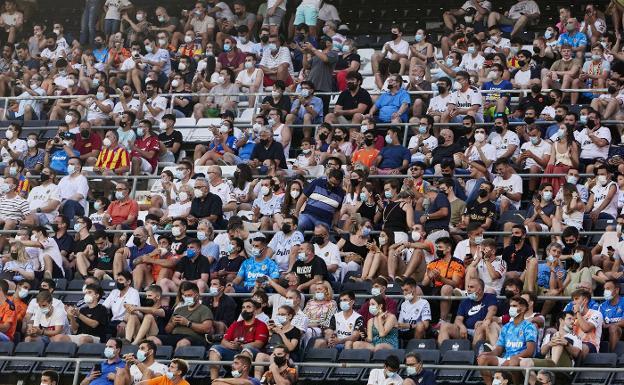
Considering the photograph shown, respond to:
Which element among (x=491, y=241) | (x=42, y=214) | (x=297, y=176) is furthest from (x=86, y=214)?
(x=491, y=241)

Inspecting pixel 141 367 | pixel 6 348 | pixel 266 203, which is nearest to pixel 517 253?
pixel 266 203

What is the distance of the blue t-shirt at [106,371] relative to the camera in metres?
17.7

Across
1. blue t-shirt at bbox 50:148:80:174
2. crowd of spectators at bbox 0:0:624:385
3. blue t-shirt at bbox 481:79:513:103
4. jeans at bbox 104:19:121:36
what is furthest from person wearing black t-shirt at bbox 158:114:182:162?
jeans at bbox 104:19:121:36

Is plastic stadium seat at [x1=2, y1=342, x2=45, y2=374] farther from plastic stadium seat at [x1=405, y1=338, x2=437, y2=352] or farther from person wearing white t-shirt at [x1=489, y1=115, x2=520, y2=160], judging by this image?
person wearing white t-shirt at [x1=489, y1=115, x2=520, y2=160]

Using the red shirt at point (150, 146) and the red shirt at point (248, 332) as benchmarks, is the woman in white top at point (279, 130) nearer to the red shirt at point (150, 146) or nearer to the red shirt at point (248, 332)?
the red shirt at point (150, 146)

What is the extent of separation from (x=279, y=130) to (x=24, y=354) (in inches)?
210

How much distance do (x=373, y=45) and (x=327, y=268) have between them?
810 centimetres

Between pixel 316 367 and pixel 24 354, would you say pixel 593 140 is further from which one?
pixel 24 354

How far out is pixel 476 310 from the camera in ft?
58.2

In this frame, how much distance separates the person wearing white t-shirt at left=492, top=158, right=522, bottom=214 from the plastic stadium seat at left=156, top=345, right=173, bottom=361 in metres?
4.40

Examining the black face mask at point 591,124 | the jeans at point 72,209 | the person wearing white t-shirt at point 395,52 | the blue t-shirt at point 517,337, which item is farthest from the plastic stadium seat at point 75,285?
the black face mask at point 591,124

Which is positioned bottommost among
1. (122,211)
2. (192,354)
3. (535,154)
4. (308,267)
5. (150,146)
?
(192,354)

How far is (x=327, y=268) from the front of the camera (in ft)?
62.5

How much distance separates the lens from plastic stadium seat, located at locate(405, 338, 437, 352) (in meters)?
17.5
